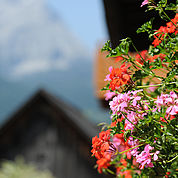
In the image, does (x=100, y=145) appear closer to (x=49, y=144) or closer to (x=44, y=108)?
(x=49, y=144)

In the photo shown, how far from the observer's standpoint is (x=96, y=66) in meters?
7.94

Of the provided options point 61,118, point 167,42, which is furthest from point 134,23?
point 61,118

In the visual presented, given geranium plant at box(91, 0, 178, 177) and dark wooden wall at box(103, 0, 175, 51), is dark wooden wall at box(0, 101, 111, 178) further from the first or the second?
geranium plant at box(91, 0, 178, 177)

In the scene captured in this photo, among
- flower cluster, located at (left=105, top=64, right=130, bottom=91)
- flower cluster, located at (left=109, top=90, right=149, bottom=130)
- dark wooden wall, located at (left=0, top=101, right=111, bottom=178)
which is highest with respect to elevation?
flower cluster, located at (left=105, top=64, right=130, bottom=91)

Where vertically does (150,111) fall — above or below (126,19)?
below

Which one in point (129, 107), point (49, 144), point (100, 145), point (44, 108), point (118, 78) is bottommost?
point (49, 144)

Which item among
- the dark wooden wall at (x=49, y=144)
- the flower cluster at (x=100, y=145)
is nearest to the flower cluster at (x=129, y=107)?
the flower cluster at (x=100, y=145)

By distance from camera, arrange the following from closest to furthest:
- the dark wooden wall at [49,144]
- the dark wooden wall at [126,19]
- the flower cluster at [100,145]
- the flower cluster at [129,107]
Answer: the flower cluster at [129,107], the flower cluster at [100,145], the dark wooden wall at [126,19], the dark wooden wall at [49,144]

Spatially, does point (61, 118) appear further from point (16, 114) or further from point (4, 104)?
point (4, 104)

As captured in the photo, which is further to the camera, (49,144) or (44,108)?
(44,108)

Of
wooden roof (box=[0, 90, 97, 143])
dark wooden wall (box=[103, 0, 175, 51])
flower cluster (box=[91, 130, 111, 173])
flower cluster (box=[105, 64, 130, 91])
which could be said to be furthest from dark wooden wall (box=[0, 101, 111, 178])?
flower cluster (box=[105, 64, 130, 91])

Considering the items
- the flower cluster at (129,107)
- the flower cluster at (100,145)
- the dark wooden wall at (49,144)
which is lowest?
the dark wooden wall at (49,144)

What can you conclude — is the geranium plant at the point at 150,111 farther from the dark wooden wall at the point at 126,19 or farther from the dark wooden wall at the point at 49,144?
the dark wooden wall at the point at 49,144

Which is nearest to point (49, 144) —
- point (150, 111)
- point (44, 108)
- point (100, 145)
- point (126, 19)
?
point (44, 108)
